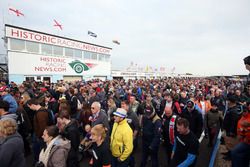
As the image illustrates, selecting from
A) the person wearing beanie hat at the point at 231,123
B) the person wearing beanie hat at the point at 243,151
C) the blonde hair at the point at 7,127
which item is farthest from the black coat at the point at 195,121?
the blonde hair at the point at 7,127

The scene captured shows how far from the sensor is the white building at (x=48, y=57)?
15992mm

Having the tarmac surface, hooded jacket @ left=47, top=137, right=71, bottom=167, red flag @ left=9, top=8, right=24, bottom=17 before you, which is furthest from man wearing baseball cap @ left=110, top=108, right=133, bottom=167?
red flag @ left=9, top=8, right=24, bottom=17

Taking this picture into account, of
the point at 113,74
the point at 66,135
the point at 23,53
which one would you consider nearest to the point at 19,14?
the point at 23,53

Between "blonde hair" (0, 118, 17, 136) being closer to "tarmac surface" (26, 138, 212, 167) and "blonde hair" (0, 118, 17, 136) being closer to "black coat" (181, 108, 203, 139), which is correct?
"tarmac surface" (26, 138, 212, 167)

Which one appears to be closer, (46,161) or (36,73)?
(46,161)

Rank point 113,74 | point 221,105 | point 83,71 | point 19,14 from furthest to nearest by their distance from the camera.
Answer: point 113,74, point 83,71, point 19,14, point 221,105

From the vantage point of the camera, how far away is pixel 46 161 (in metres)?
2.42

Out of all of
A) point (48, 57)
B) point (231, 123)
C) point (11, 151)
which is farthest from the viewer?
point (48, 57)

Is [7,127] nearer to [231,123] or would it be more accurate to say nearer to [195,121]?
[195,121]

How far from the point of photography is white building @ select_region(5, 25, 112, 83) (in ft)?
52.5

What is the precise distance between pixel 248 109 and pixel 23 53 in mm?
20123

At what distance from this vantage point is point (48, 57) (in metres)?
19.3

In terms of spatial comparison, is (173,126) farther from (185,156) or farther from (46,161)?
(46,161)

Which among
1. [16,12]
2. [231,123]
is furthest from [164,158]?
[16,12]
